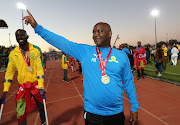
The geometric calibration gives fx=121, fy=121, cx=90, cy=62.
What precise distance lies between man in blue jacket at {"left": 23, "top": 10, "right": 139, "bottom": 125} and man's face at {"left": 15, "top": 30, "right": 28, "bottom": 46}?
1098mm

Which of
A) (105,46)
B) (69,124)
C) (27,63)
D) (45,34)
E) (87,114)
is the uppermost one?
(45,34)

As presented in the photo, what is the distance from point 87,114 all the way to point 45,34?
4.04 feet

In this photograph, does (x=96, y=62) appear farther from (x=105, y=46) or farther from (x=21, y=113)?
(x=21, y=113)

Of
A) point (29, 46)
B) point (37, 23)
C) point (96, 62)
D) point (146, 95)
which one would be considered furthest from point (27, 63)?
point (146, 95)

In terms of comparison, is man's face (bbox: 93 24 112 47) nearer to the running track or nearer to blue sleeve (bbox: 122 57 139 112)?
blue sleeve (bbox: 122 57 139 112)

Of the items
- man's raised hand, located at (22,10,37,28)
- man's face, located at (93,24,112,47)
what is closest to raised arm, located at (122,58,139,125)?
man's face, located at (93,24,112,47)

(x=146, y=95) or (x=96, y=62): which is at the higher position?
(x=96, y=62)

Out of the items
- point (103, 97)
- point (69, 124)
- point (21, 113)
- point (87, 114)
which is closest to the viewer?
point (103, 97)

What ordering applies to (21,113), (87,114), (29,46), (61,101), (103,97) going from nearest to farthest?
(103,97) → (87,114) → (21,113) → (29,46) → (61,101)

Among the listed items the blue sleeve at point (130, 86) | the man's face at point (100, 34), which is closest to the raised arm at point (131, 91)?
the blue sleeve at point (130, 86)

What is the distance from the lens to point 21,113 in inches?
104

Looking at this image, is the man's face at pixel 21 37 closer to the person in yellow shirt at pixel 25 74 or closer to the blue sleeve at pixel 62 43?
the person in yellow shirt at pixel 25 74

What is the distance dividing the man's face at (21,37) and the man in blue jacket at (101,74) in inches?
43.2

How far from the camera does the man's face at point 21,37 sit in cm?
262
